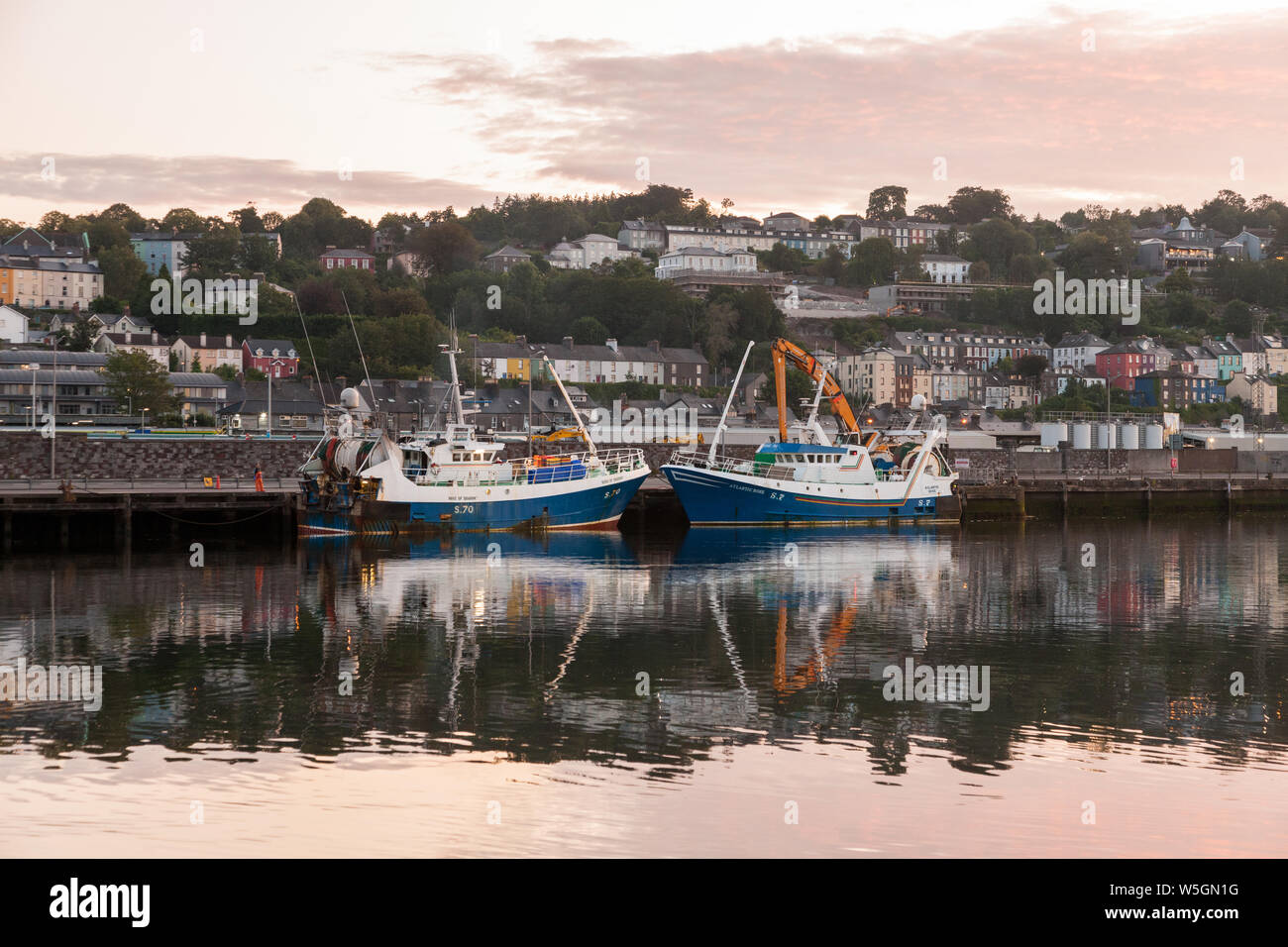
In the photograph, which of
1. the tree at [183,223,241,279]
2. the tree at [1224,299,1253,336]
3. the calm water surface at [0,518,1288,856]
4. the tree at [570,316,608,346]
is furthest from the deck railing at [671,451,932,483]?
the tree at [1224,299,1253,336]

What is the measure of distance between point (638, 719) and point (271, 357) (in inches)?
3746

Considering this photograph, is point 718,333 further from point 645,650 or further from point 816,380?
point 645,650

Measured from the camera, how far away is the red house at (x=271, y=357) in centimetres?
10638

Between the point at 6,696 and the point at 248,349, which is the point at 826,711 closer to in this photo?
the point at 6,696

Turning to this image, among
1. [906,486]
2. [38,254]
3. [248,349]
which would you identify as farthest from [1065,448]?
[38,254]

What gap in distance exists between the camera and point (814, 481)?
164ft

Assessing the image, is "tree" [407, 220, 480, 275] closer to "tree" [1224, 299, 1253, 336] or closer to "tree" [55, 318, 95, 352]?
"tree" [55, 318, 95, 352]

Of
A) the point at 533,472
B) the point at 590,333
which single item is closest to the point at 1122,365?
→ the point at 590,333

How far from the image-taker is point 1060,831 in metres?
12.7

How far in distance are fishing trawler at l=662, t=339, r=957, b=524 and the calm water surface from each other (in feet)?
53.9

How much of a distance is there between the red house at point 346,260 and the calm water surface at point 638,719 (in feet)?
467

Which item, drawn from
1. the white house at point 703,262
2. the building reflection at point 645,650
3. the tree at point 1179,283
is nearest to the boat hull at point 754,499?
the building reflection at point 645,650

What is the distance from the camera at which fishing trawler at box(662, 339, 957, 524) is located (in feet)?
161

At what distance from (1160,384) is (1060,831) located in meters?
128
